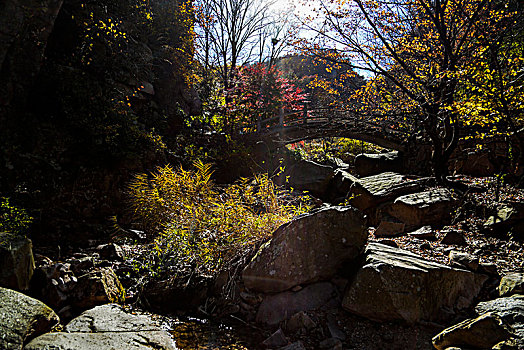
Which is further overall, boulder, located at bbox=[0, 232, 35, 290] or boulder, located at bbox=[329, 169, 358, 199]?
boulder, located at bbox=[329, 169, 358, 199]

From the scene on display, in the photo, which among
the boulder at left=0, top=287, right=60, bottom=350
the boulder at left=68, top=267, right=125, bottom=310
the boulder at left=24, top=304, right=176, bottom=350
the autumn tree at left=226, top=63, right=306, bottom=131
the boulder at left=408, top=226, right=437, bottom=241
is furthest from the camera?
the autumn tree at left=226, top=63, right=306, bottom=131

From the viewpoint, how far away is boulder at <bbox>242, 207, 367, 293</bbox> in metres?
3.03

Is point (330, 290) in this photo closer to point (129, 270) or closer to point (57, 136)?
point (129, 270)

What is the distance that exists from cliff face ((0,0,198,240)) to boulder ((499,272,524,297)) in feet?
17.1

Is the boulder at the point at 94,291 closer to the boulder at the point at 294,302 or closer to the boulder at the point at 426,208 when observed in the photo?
the boulder at the point at 294,302

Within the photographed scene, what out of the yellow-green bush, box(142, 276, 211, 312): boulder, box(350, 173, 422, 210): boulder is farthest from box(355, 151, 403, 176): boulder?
box(142, 276, 211, 312): boulder

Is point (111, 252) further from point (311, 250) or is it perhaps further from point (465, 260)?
point (465, 260)

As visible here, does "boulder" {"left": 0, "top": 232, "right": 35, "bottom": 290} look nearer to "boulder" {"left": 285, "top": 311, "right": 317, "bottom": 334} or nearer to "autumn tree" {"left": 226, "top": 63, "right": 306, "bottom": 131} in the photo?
"boulder" {"left": 285, "top": 311, "right": 317, "bottom": 334}

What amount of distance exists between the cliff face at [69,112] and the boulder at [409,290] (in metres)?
4.21

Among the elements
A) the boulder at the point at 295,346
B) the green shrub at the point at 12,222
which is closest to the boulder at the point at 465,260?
the boulder at the point at 295,346

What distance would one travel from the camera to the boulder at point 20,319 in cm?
205

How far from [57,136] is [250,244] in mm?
4081

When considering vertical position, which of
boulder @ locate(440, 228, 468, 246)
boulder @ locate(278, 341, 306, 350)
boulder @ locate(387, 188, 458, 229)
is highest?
boulder @ locate(387, 188, 458, 229)

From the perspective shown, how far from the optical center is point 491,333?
196 centimetres
